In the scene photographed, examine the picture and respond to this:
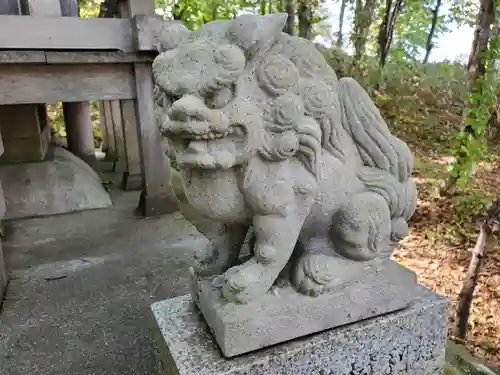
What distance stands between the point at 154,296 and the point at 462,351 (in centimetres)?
162

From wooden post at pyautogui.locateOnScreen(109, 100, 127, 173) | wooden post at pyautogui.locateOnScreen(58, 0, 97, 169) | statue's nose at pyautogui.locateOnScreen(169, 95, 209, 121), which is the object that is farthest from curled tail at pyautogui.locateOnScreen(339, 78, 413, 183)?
wooden post at pyautogui.locateOnScreen(58, 0, 97, 169)

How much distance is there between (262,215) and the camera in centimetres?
119

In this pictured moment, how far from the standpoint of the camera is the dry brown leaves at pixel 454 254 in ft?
9.23

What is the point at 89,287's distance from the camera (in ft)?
8.36

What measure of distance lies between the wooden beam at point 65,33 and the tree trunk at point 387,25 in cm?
433

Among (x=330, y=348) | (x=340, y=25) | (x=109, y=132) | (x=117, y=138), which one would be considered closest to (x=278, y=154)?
(x=330, y=348)

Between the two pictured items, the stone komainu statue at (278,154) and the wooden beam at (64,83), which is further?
the wooden beam at (64,83)

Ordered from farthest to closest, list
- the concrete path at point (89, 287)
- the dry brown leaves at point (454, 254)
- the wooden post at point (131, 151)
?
1. the wooden post at point (131, 151)
2. the dry brown leaves at point (454, 254)
3. the concrete path at point (89, 287)

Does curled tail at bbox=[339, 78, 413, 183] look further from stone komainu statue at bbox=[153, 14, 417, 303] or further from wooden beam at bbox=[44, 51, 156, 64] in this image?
wooden beam at bbox=[44, 51, 156, 64]

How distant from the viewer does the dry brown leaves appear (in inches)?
111

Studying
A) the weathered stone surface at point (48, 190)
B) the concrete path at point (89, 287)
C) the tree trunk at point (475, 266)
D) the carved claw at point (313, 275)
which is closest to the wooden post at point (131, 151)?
the weathered stone surface at point (48, 190)

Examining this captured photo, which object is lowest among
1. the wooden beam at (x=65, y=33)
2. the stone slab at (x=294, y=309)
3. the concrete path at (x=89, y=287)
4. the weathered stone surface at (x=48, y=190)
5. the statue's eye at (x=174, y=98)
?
the concrete path at (x=89, y=287)

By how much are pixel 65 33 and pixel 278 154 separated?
254 centimetres

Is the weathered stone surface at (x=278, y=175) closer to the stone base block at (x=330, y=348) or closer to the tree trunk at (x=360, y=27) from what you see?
the stone base block at (x=330, y=348)
